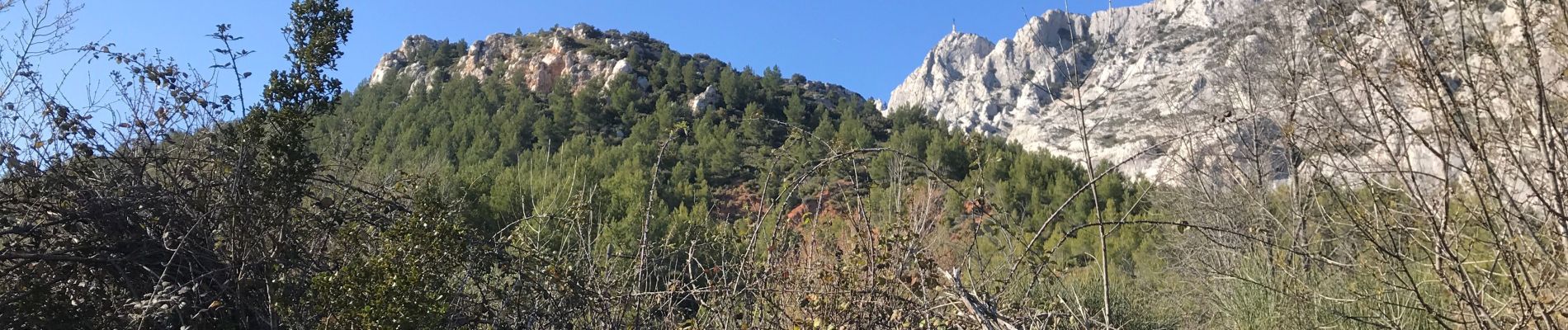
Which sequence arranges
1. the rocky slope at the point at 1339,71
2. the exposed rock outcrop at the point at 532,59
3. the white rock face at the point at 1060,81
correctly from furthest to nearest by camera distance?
the exposed rock outcrop at the point at 532,59 < the white rock face at the point at 1060,81 < the rocky slope at the point at 1339,71

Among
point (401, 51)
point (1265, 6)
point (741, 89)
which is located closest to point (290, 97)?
point (1265, 6)

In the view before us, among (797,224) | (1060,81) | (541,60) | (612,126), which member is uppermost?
(541,60)

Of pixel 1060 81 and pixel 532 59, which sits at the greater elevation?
pixel 532 59

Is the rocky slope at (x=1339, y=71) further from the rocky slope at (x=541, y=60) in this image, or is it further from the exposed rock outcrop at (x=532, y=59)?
the exposed rock outcrop at (x=532, y=59)

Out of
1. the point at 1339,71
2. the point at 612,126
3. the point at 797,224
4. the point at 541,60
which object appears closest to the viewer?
the point at 1339,71

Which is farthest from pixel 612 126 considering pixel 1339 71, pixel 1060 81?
pixel 1339 71

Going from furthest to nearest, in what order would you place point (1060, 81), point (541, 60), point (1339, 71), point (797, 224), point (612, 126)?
1. point (541, 60)
2. point (612, 126)
3. point (1060, 81)
4. point (797, 224)
5. point (1339, 71)

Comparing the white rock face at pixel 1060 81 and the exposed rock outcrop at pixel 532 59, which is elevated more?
the exposed rock outcrop at pixel 532 59

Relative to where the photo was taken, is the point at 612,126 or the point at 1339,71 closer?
the point at 1339,71

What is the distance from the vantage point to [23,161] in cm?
326

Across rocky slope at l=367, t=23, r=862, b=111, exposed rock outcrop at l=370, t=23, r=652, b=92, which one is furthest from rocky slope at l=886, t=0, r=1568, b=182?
exposed rock outcrop at l=370, t=23, r=652, b=92

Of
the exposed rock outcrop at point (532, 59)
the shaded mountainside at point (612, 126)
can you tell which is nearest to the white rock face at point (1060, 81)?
the shaded mountainside at point (612, 126)

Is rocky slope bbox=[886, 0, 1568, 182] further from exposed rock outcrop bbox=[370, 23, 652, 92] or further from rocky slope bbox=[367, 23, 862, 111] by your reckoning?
exposed rock outcrop bbox=[370, 23, 652, 92]

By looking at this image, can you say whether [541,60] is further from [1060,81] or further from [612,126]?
[1060,81]
